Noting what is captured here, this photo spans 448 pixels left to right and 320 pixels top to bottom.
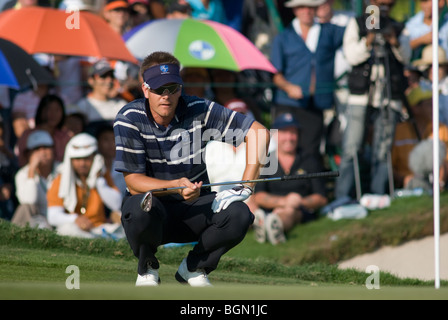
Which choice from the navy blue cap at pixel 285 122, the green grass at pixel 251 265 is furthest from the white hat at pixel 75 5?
the green grass at pixel 251 265

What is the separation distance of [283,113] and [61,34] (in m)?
3.15

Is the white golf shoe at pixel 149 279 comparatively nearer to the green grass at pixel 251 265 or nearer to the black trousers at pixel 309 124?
the green grass at pixel 251 265

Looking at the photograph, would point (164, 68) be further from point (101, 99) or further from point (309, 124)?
point (309, 124)

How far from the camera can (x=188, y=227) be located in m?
7.82

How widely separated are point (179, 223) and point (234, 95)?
267 inches

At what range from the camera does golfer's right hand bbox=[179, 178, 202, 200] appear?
7328mm

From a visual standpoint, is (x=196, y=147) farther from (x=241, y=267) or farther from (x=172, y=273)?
(x=241, y=267)

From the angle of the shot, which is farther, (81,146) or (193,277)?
(81,146)

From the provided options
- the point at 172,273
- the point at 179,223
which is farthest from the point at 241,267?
the point at 179,223

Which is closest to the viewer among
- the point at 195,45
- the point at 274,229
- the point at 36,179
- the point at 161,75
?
the point at 161,75

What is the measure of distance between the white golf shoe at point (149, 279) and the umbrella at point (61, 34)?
5.82 meters

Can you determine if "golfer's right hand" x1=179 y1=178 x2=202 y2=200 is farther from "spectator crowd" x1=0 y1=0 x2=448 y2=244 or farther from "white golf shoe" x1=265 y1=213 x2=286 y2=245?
"white golf shoe" x1=265 y1=213 x2=286 y2=245

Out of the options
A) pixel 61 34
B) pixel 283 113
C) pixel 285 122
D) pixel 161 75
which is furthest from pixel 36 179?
pixel 161 75
